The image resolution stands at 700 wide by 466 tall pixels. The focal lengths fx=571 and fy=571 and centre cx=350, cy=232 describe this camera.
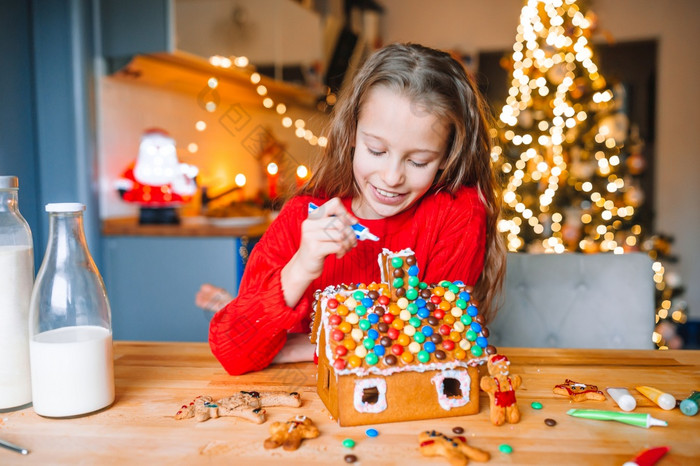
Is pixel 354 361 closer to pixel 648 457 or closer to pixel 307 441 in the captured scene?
pixel 307 441

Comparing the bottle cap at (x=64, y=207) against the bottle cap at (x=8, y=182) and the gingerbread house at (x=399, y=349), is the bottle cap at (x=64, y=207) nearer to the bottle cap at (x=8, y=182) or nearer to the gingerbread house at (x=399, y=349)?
the bottle cap at (x=8, y=182)

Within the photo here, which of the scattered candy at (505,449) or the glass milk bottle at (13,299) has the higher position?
the glass milk bottle at (13,299)

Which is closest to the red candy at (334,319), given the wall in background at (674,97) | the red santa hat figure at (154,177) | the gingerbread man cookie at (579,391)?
the gingerbread man cookie at (579,391)

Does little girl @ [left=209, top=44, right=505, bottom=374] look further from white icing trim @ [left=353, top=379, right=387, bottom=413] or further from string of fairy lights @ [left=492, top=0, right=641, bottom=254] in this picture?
string of fairy lights @ [left=492, top=0, right=641, bottom=254]

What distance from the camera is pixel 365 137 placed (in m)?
0.98

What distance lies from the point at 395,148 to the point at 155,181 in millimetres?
1702

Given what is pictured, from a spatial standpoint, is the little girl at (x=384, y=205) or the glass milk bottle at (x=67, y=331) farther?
the little girl at (x=384, y=205)

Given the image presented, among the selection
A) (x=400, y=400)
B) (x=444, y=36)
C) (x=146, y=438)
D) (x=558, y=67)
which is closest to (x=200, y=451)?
(x=146, y=438)

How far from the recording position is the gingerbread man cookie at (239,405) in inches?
30.3

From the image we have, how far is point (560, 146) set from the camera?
3080mm

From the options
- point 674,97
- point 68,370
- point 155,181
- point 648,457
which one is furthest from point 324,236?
point 674,97

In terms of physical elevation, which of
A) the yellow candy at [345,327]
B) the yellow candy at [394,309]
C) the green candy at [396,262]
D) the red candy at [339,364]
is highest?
the green candy at [396,262]

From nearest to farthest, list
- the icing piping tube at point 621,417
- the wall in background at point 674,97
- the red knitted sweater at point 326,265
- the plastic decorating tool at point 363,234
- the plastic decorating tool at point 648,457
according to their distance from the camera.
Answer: the plastic decorating tool at point 648,457 < the icing piping tube at point 621,417 < the plastic decorating tool at point 363,234 < the red knitted sweater at point 326,265 < the wall in background at point 674,97

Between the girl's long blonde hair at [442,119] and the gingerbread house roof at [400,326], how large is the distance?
313mm
